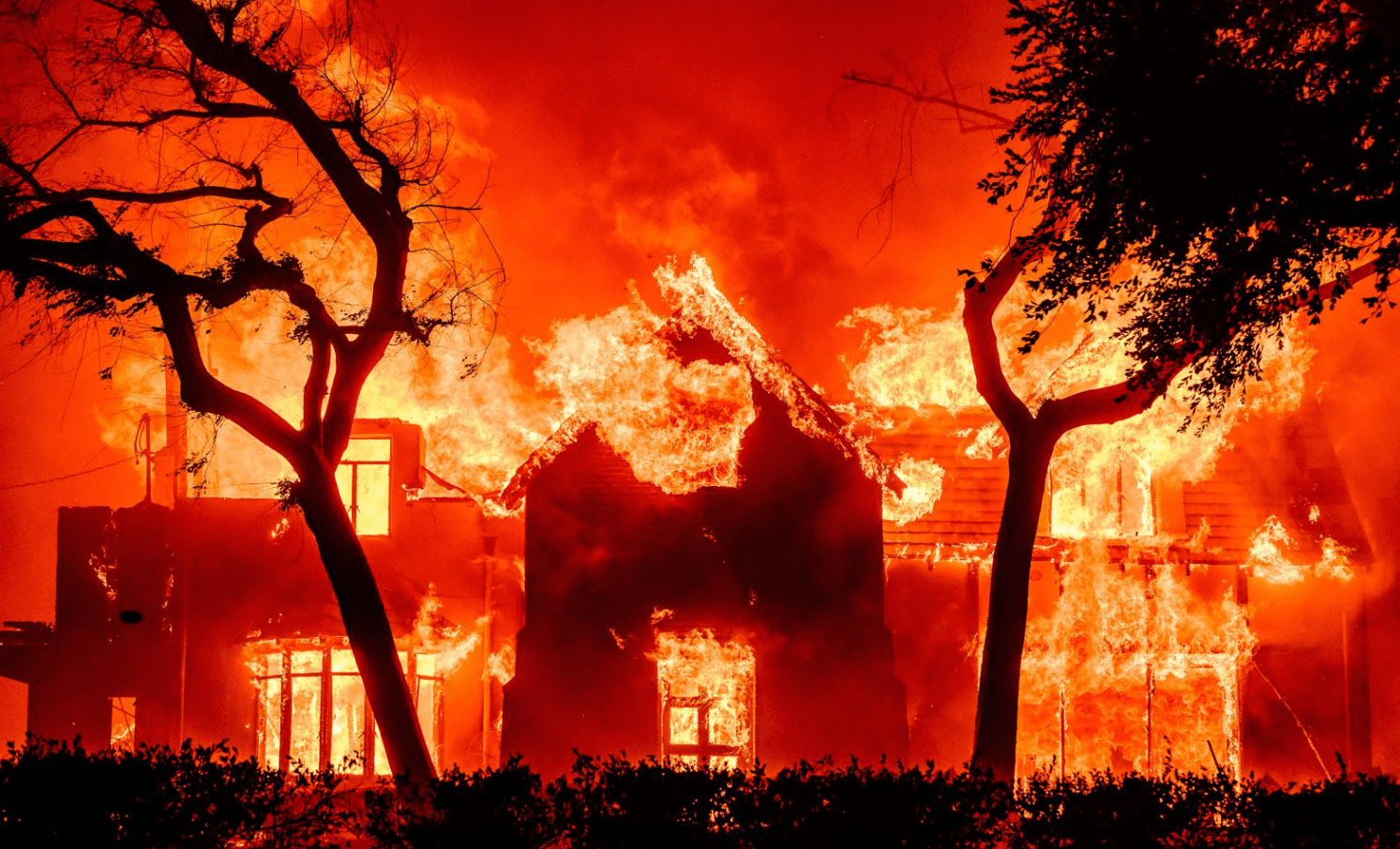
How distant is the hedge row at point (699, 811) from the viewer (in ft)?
30.1

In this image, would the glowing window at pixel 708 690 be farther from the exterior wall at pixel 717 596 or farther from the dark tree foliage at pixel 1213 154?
the dark tree foliage at pixel 1213 154

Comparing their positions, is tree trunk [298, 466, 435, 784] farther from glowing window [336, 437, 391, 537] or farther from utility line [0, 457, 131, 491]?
utility line [0, 457, 131, 491]

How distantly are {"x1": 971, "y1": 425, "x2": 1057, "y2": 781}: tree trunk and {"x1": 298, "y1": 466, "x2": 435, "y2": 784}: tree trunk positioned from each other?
21.1 ft

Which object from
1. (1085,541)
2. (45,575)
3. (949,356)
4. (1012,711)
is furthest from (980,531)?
(45,575)

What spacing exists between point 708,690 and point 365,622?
6.28m

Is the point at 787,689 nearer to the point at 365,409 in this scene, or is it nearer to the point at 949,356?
the point at 949,356

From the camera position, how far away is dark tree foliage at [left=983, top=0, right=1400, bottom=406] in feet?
28.6

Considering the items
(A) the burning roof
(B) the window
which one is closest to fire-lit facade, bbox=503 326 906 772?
(A) the burning roof

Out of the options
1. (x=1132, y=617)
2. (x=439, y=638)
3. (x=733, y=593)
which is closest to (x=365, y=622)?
(x=733, y=593)

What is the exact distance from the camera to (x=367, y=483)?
2014 centimetres

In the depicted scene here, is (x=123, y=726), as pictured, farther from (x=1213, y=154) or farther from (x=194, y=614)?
(x=1213, y=154)

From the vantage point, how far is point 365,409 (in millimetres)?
22484

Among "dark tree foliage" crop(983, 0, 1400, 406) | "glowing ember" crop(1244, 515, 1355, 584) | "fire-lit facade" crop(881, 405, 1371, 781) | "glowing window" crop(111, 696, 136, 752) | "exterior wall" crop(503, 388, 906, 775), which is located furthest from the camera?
"glowing window" crop(111, 696, 136, 752)

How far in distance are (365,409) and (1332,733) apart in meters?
19.2
